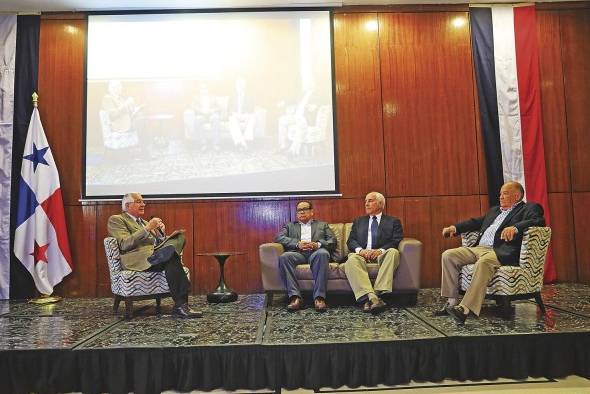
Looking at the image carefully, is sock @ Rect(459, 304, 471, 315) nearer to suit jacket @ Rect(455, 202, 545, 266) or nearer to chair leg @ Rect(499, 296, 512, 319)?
chair leg @ Rect(499, 296, 512, 319)

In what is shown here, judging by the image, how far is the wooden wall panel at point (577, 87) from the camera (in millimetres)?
5301

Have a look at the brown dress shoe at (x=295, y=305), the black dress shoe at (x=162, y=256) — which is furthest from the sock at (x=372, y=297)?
the black dress shoe at (x=162, y=256)

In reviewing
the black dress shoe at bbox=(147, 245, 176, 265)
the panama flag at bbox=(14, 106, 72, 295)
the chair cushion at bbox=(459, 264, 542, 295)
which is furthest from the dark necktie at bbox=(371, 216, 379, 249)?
the panama flag at bbox=(14, 106, 72, 295)

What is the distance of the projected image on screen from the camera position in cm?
512

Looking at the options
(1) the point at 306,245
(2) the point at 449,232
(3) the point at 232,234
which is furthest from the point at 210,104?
(2) the point at 449,232

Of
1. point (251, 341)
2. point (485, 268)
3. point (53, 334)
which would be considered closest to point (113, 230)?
point (53, 334)

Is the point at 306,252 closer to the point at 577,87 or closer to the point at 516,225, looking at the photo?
the point at 516,225

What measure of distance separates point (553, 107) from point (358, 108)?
2.28 m

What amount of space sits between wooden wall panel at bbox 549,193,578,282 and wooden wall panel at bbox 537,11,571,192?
0.45 feet

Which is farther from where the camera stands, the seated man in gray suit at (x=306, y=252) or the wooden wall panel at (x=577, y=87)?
the wooden wall panel at (x=577, y=87)

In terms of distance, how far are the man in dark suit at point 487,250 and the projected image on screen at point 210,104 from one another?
70.0 inches

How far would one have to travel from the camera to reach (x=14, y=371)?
2.81m

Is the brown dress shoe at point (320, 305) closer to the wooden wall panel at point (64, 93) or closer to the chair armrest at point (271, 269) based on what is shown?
the chair armrest at point (271, 269)

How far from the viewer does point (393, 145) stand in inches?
205
